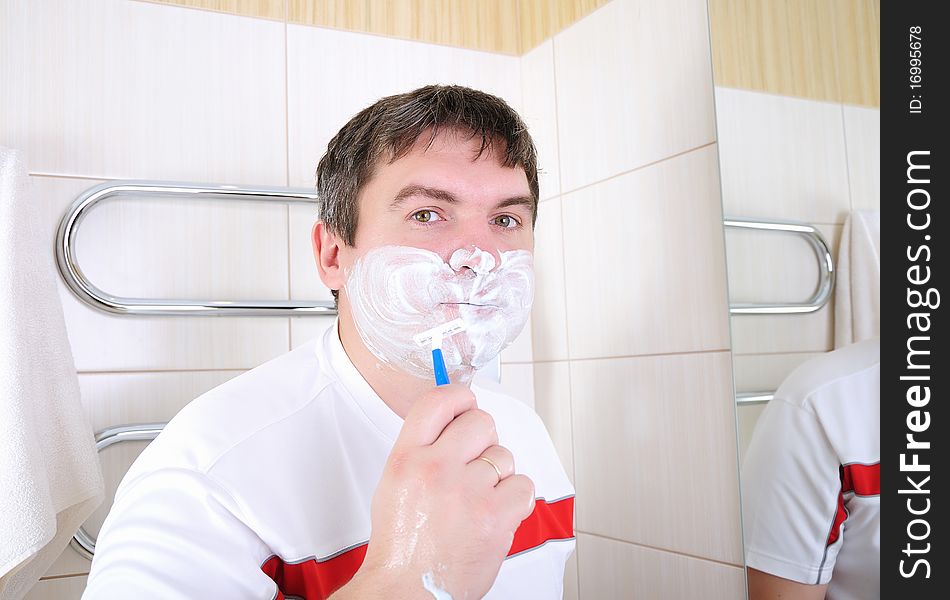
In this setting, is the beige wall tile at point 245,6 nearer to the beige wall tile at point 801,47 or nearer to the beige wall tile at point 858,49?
the beige wall tile at point 801,47

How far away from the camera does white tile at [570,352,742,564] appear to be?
1.19 meters

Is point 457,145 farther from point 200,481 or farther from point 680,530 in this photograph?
point 680,530

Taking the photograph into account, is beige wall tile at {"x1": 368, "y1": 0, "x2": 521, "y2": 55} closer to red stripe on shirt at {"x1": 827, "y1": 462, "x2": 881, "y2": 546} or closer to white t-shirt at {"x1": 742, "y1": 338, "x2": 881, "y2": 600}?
white t-shirt at {"x1": 742, "y1": 338, "x2": 881, "y2": 600}

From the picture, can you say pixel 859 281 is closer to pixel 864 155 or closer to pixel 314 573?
pixel 864 155

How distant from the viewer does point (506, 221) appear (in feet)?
3.35

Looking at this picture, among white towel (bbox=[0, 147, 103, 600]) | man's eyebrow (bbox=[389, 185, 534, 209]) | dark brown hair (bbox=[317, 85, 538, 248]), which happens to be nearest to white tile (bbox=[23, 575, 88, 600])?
white towel (bbox=[0, 147, 103, 600])

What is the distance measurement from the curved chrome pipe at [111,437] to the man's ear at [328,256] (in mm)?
474

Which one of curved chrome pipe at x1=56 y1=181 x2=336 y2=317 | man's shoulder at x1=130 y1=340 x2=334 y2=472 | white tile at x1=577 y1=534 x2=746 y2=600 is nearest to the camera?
man's shoulder at x1=130 y1=340 x2=334 y2=472

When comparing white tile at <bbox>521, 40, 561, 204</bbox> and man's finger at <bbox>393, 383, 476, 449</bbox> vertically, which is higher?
white tile at <bbox>521, 40, 561, 204</bbox>

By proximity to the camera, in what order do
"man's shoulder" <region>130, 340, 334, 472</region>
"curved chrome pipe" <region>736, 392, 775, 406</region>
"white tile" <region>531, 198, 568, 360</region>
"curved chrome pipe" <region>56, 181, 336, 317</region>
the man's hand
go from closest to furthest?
1. the man's hand
2. "man's shoulder" <region>130, 340, 334, 472</region>
3. "curved chrome pipe" <region>736, 392, 775, 406</region>
4. "curved chrome pipe" <region>56, 181, 336, 317</region>
5. "white tile" <region>531, 198, 568, 360</region>

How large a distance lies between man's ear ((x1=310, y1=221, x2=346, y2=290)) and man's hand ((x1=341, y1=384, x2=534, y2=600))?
36cm

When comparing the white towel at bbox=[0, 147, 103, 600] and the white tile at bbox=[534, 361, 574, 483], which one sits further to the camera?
the white tile at bbox=[534, 361, 574, 483]

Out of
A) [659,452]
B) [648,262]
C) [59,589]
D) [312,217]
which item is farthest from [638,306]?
[59,589]
